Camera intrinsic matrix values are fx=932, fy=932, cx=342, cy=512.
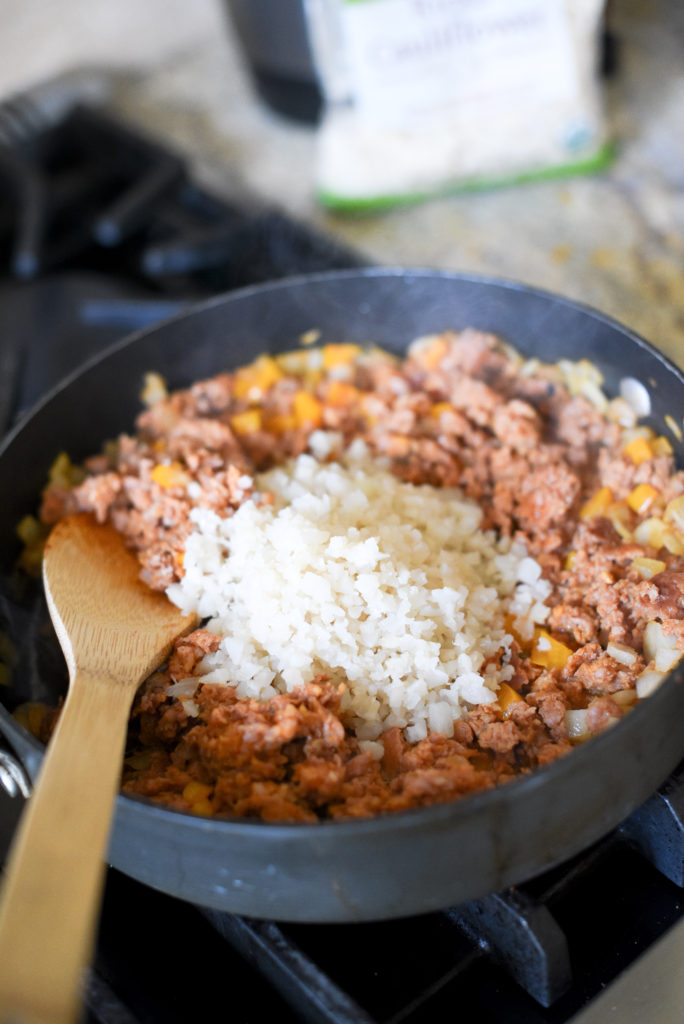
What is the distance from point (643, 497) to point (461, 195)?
966mm

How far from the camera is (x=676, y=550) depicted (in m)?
1.00

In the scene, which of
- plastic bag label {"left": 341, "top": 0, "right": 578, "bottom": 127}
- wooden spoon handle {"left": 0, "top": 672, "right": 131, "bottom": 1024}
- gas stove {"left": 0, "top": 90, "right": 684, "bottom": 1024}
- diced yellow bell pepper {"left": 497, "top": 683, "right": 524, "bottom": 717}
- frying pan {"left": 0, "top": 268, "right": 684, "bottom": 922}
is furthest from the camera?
plastic bag label {"left": 341, "top": 0, "right": 578, "bottom": 127}

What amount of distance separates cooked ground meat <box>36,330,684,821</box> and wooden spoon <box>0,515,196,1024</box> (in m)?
0.04

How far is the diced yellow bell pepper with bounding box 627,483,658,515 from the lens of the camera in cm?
104

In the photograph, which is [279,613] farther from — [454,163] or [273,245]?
[454,163]

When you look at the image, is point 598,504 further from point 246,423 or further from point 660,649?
point 246,423

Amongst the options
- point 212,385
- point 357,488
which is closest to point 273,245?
point 212,385

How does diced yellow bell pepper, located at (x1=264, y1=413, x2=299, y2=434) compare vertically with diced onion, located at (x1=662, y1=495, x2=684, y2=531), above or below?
above

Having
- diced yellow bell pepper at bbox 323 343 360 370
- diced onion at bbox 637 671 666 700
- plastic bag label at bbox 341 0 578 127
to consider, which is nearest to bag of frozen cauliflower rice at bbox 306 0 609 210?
plastic bag label at bbox 341 0 578 127

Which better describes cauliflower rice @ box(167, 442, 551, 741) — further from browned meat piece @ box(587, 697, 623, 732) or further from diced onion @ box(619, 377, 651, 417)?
diced onion @ box(619, 377, 651, 417)

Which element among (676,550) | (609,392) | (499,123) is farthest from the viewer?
(499,123)

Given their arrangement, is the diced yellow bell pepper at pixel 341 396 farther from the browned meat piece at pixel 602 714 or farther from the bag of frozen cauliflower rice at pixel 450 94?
the bag of frozen cauliflower rice at pixel 450 94

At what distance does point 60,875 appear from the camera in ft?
2.06

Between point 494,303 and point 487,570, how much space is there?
36cm
